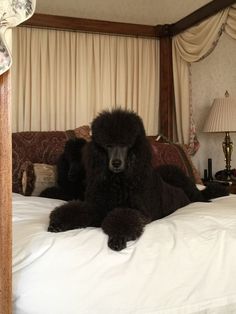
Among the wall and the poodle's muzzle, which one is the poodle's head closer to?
the poodle's muzzle

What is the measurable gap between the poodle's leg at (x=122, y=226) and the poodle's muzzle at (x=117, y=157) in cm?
14

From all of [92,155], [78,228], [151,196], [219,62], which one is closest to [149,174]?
[151,196]

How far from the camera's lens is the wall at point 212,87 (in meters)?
2.94

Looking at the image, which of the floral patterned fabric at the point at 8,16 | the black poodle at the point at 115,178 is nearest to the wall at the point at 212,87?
the black poodle at the point at 115,178

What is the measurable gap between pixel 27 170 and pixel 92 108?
1187mm

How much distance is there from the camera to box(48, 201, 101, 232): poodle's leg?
1.27 meters

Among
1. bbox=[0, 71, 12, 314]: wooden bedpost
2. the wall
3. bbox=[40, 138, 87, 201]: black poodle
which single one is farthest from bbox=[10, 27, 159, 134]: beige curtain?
bbox=[0, 71, 12, 314]: wooden bedpost

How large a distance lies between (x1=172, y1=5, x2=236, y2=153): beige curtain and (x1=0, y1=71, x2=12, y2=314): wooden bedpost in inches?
84.6

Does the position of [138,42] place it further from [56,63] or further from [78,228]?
[78,228]

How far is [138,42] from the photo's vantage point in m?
3.23

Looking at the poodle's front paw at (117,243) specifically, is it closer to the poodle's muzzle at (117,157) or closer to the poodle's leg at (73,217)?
the poodle's leg at (73,217)

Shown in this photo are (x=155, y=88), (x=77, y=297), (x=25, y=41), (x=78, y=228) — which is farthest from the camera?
(x=155, y=88)

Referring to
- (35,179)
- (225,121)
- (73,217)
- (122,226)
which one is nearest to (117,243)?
(122,226)

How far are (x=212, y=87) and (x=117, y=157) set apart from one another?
1.97 meters
